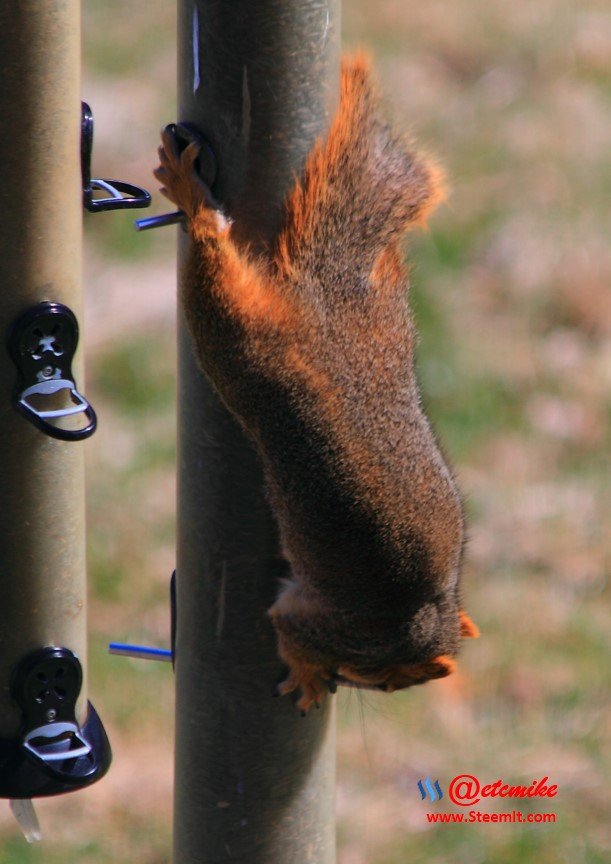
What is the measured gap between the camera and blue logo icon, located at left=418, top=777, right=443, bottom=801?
307cm

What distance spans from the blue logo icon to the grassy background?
0.19 ft

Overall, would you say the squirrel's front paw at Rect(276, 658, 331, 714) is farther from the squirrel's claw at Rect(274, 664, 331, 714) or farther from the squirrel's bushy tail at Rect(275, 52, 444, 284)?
the squirrel's bushy tail at Rect(275, 52, 444, 284)

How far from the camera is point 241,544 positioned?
2.10 metres

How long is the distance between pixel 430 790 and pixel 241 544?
1.21m

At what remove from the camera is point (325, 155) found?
1.92 m

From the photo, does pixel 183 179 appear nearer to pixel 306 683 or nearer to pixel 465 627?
pixel 306 683

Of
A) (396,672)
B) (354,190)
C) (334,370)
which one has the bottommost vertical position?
(396,672)

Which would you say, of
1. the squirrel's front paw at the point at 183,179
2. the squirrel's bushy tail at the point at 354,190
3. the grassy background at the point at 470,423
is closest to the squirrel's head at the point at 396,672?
the grassy background at the point at 470,423

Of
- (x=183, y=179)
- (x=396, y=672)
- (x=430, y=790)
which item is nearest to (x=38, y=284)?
(x=183, y=179)

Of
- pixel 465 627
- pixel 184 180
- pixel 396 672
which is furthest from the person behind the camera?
pixel 465 627

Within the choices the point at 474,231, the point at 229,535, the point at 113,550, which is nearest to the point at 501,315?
the point at 474,231

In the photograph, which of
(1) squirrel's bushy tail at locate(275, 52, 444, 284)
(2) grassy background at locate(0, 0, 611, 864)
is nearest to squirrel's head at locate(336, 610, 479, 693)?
(2) grassy background at locate(0, 0, 611, 864)

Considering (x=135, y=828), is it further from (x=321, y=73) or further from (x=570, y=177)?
(x=570, y=177)

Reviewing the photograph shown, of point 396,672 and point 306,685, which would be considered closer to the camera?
point 306,685
